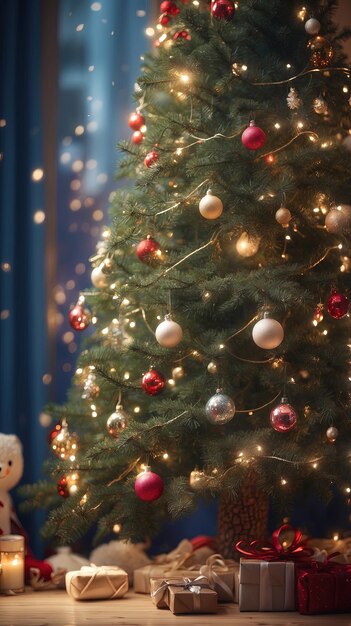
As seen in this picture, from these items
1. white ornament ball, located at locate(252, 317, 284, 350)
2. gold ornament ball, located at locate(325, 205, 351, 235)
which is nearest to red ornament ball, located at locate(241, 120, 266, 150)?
gold ornament ball, located at locate(325, 205, 351, 235)

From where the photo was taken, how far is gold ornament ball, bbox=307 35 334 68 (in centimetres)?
261

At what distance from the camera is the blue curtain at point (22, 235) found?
318 cm

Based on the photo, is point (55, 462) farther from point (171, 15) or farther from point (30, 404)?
point (171, 15)

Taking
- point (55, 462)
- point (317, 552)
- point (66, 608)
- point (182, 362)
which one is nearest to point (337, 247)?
point (182, 362)

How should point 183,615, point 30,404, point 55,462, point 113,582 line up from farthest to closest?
point 30,404, point 55,462, point 113,582, point 183,615

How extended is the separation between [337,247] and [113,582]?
1240 mm

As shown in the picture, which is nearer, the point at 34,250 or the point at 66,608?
the point at 66,608

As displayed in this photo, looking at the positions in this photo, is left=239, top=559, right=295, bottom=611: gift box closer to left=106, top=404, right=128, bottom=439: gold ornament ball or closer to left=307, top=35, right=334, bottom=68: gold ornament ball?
left=106, top=404, right=128, bottom=439: gold ornament ball

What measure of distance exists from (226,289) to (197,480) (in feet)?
1.86

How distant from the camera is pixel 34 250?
322 centimetres

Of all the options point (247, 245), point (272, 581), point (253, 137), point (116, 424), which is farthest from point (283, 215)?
point (272, 581)

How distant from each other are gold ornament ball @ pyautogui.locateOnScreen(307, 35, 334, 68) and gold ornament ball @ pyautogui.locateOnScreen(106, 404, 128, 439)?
1.26 meters

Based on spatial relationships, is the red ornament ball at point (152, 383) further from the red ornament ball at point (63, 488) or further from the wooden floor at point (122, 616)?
the wooden floor at point (122, 616)

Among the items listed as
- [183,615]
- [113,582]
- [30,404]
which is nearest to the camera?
[183,615]
